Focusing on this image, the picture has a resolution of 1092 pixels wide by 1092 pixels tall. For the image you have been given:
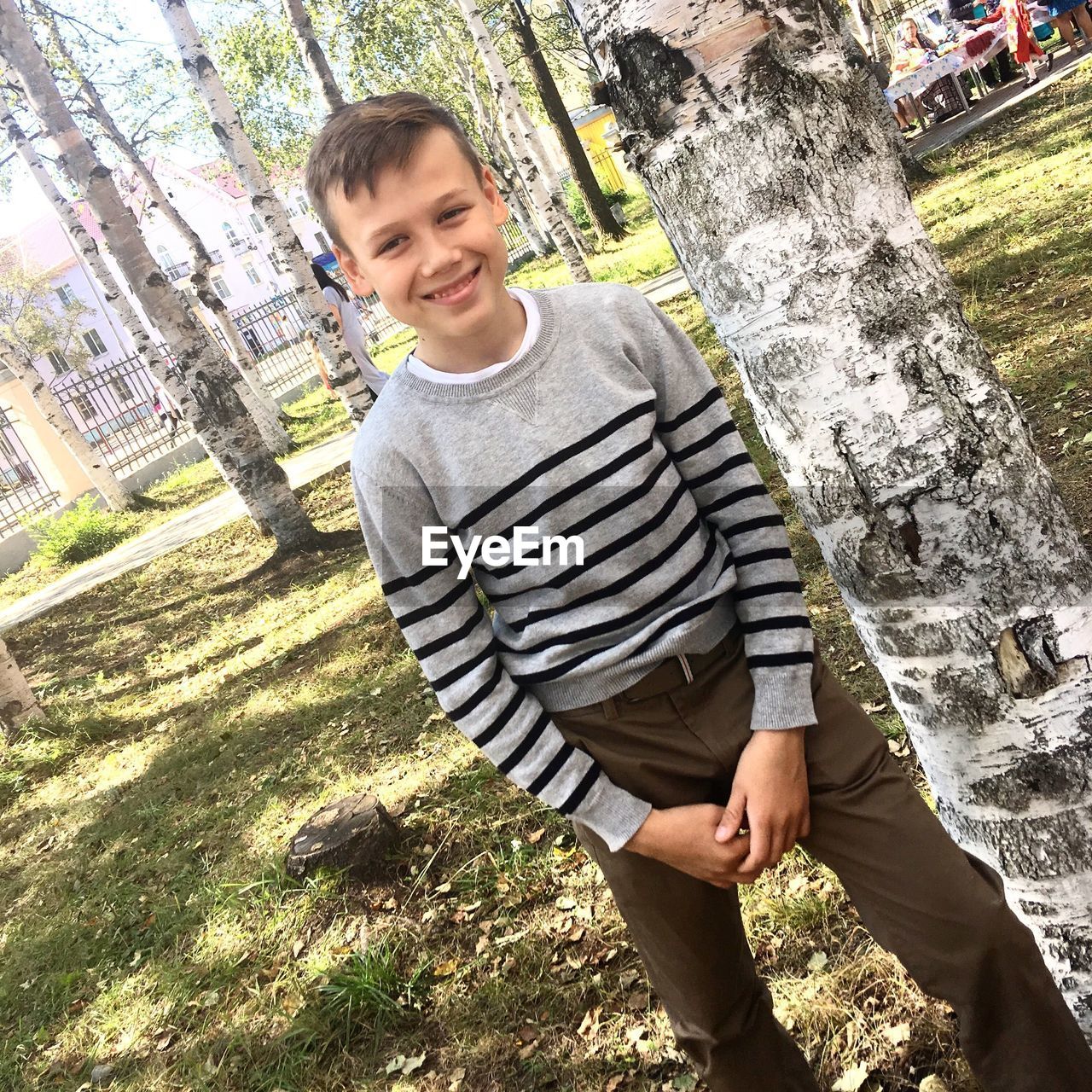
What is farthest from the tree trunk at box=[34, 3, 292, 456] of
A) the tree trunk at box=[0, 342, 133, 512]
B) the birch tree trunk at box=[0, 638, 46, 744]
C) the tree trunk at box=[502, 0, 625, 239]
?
the tree trunk at box=[502, 0, 625, 239]

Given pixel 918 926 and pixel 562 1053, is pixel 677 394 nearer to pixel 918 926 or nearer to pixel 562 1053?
pixel 918 926

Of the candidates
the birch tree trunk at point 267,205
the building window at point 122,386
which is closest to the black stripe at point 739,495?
the birch tree trunk at point 267,205

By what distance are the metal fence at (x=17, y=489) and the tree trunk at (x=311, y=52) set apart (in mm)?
10094

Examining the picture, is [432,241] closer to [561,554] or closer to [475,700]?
[561,554]

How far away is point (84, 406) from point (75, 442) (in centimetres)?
378

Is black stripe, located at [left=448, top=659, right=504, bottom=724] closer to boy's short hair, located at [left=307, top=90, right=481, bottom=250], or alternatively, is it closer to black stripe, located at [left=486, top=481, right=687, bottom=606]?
black stripe, located at [left=486, top=481, right=687, bottom=606]

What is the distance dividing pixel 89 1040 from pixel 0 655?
428 centimetres

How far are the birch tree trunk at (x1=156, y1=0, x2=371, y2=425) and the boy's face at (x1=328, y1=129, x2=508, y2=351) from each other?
7134 mm

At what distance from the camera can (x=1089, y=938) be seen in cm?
177

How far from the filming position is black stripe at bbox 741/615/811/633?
1.63 metres

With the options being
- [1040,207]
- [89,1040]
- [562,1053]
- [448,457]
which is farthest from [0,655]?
[1040,207]

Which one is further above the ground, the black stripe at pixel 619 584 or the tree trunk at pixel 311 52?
the tree trunk at pixel 311 52

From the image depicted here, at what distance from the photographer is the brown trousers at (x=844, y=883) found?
151 cm

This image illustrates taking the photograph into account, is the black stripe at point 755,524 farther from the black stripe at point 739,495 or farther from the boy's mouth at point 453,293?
the boy's mouth at point 453,293
